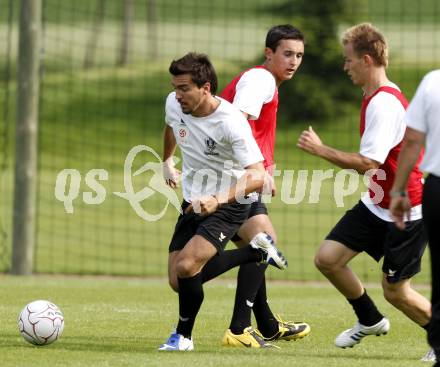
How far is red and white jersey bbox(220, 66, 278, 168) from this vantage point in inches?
295

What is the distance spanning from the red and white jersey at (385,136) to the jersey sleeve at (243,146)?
0.71 meters

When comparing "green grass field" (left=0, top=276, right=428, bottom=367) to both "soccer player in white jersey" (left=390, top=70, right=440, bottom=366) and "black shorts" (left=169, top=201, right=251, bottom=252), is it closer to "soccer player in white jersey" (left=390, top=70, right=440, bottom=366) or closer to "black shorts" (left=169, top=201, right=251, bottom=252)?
"black shorts" (left=169, top=201, right=251, bottom=252)

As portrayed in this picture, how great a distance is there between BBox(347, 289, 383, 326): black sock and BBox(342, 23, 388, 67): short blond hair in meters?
1.64

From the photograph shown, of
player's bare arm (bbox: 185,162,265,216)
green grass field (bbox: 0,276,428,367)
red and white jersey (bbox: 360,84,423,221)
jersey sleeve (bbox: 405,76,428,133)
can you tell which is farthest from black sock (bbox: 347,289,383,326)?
jersey sleeve (bbox: 405,76,428,133)

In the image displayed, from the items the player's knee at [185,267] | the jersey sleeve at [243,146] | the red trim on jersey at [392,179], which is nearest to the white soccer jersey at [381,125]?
the red trim on jersey at [392,179]

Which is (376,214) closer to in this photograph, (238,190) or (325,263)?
(325,263)

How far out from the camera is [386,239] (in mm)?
6953

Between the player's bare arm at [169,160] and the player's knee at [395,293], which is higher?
the player's bare arm at [169,160]

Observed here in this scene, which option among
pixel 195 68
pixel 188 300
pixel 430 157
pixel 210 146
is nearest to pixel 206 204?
pixel 210 146

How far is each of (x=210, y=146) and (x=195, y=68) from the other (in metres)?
0.54

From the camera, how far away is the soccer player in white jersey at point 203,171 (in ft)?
22.7

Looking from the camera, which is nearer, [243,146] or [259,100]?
[243,146]

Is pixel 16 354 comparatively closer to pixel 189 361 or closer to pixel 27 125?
pixel 189 361

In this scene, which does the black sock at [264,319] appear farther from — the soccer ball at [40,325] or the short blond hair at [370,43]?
the short blond hair at [370,43]
